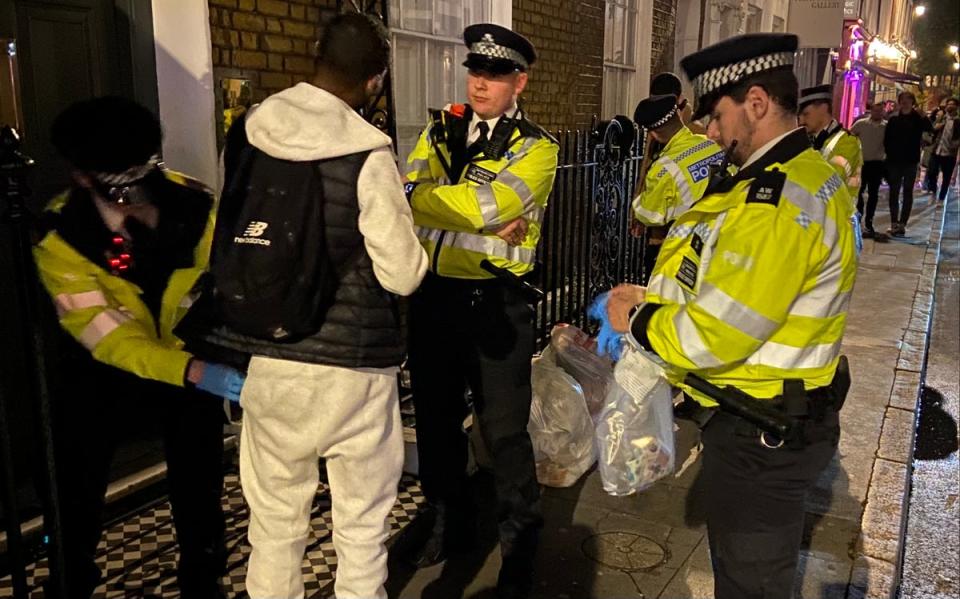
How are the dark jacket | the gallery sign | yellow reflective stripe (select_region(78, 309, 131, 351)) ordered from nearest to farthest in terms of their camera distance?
yellow reflective stripe (select_region(78, 309, 131, 351))
the dark jacket
the gallery sign

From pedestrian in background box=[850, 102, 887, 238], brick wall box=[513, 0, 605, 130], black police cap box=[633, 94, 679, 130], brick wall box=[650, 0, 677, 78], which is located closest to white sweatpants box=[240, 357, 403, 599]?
black police cap box=[633, 94, 679, 130]

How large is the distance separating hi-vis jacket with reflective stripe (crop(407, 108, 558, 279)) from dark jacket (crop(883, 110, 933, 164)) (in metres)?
11.3

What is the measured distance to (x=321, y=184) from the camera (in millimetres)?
2098

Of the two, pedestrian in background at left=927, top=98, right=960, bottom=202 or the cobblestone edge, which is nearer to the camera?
the cobblestone edge

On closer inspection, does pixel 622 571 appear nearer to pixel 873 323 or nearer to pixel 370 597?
pixel 370 597

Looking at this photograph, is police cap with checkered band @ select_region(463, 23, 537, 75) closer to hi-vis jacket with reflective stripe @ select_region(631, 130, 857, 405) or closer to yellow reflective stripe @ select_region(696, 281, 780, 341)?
hi-vis jacket with reflective stripe @ select_region(631, 130, 857, 405)

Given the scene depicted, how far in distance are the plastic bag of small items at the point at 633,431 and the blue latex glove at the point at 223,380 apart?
1.24 m

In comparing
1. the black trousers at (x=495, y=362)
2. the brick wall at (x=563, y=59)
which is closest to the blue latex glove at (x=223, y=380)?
the black trousers at (x=495, y=362)

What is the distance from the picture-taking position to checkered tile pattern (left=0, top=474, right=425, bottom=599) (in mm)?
3131

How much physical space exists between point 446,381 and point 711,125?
4.84ft

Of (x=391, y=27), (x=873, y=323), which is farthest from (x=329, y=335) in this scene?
(x=873, y=323)

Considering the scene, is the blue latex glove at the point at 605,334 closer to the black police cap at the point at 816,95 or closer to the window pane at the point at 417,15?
the window pane at the point at 417,15

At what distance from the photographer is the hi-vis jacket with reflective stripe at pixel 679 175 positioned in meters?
4.57

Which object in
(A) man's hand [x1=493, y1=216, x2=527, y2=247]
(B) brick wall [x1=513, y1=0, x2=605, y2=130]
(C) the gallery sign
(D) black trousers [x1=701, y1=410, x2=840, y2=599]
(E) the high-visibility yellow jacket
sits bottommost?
(D) black trousers [x1=701, y1=410, x2=840, y2=599]
